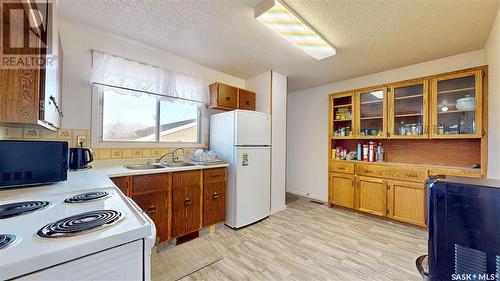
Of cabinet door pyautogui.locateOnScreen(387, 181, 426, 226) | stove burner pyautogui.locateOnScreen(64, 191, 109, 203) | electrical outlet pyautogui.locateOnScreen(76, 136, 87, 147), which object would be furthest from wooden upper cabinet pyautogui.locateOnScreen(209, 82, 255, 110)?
cabinet door pyautogui.locateOnScreen(387, 181, 426, 226)

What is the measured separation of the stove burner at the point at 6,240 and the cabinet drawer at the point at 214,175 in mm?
1828

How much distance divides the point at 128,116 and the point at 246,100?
5.64 feet

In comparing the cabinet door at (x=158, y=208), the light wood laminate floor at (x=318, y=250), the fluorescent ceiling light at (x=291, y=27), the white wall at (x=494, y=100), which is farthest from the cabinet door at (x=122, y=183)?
the white wall at (x=494, y=100)

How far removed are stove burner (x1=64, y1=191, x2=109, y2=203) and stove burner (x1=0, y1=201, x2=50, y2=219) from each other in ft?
0.30

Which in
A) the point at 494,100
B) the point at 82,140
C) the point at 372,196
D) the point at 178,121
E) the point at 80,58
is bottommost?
the point at 372,196

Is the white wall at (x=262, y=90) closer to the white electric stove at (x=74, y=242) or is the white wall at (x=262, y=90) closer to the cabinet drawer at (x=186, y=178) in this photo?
the cabinet drawer at (x=186, y=178)

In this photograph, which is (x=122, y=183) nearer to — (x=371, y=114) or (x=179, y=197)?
(x=179, y=197)

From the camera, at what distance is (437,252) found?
2.74 feet

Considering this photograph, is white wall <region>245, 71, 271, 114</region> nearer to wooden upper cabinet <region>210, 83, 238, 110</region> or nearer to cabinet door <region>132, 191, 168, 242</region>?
wooden upper cabinet <region>210, 83, 238, 110</region>

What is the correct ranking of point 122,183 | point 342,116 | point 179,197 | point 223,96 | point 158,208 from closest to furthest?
1. point 122,183
2. point 158,208
3. point 179,197
4. point 223,96
5. point 342,116

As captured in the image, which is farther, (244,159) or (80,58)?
(244,159)

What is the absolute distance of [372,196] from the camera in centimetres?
289

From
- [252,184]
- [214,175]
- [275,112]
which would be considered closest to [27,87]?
[214,175]

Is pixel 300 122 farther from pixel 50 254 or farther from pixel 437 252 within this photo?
pixel 50 254
